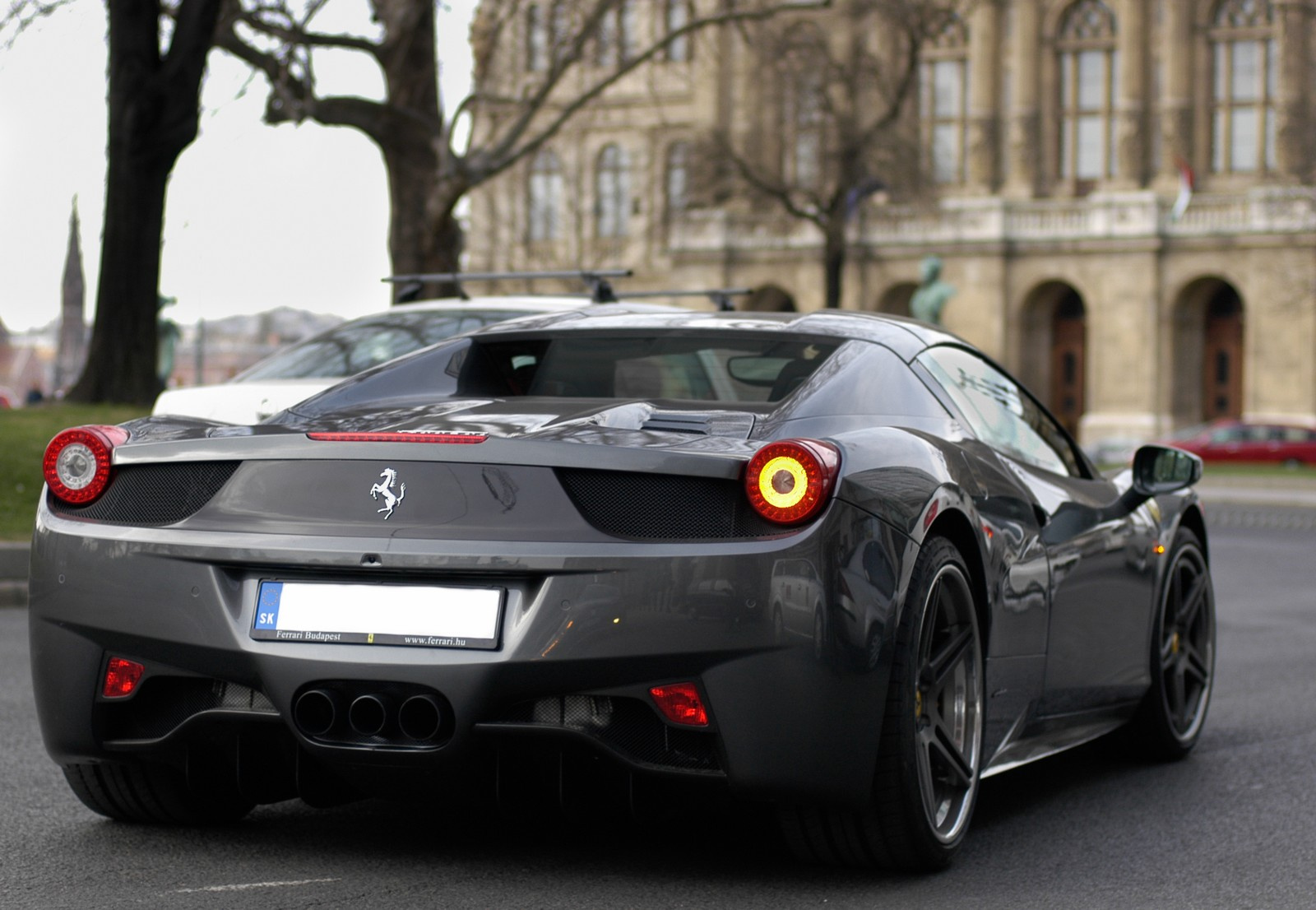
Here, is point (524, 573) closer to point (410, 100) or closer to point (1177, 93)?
point (410, 100)

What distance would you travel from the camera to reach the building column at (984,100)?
65.4m

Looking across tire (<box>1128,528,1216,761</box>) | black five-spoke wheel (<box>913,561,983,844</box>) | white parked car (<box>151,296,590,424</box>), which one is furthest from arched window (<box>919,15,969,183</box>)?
black five-spoke wheel (<box>913,561,983,844</box>)

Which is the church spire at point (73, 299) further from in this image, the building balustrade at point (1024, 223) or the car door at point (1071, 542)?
the car door at point (1071, 542)

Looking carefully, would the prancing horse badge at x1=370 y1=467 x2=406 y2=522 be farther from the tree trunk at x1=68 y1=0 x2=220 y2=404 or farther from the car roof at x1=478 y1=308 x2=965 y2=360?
the tree trunk at x1=68 y1=0 x2=220 y2=404

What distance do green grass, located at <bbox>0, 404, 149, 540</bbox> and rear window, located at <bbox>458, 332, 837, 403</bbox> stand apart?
23.6ft

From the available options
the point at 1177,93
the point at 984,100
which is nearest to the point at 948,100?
the point at 984,100

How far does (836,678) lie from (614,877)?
2.36ft

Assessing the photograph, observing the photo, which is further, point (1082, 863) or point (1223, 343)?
point (1223, 343)

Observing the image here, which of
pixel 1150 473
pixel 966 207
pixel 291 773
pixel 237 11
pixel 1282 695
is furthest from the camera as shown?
pixel 966 207

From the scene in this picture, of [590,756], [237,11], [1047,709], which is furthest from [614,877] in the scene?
[237,11]

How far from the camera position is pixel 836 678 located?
13.0 feet

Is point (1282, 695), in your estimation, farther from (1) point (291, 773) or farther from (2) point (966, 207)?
(2) point (966, 207)

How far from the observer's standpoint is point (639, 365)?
5102 millimetres

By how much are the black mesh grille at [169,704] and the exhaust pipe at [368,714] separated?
0.19m
